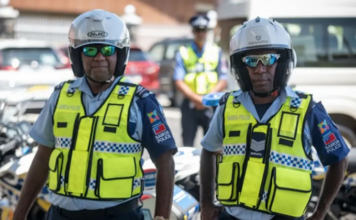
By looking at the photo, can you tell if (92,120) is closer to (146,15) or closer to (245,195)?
(245,195)

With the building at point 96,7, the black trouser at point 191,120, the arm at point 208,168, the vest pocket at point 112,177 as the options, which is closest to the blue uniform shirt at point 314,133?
the arm at point 208,168

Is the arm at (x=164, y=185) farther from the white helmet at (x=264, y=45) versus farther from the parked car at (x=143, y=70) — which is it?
the parked car at (x=143, y=70)

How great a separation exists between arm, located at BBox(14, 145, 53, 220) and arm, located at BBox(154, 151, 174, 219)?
0.63m

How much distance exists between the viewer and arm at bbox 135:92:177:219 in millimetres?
3193

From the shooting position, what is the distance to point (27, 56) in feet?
42.8

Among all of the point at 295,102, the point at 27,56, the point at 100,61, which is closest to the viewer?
the point at 295,102

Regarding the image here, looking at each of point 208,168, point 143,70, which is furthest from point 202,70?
point 143,70

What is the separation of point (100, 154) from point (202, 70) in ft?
13.5

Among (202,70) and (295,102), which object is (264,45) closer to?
(295,102)

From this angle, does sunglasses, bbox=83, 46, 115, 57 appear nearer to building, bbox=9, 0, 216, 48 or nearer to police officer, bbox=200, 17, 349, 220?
police officer, bbox=200, 17, 349, 220

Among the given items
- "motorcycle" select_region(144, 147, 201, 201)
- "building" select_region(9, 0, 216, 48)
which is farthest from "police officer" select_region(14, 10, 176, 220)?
"building" select_region(9, 0, 216, 48)

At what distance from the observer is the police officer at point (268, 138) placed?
3070mm

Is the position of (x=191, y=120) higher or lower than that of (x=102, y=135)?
lower

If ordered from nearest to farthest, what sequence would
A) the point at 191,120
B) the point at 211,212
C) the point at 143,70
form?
the point at 211,212, the point at 191,120, the point at 143,70
